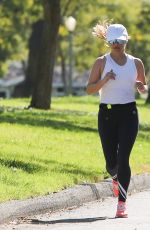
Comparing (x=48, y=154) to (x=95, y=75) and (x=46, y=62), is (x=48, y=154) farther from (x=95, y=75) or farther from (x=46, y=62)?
(x=46, y=62)

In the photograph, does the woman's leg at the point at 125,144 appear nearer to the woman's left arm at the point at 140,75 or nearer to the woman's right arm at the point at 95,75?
the woman's left arm at the point at 140,75

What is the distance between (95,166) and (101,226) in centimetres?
355

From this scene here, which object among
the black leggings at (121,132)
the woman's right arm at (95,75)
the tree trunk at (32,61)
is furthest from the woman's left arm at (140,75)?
the tree trunk at (32,61)

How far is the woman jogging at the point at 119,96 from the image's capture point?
843 cm

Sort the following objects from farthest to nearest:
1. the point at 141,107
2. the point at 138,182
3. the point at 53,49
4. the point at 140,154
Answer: the point at 141,107
the point at 53,49
the point at 140,154
the point at 138,182

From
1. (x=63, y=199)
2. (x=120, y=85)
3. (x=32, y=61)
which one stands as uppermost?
(x=120, y=85)

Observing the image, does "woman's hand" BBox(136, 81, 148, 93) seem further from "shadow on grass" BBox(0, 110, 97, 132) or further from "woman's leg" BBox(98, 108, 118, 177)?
"shadow on grass" BBox(0, 110, 97, 132)

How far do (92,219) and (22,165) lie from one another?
238cm

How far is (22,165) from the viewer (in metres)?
10.5

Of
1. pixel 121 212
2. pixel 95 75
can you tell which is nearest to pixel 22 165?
pixel 95 75

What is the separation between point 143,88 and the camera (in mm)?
8484

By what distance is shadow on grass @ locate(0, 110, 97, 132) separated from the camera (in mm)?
16391

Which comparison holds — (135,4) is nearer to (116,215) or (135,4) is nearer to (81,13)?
(81,13)

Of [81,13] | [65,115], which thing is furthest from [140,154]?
[81,13]
